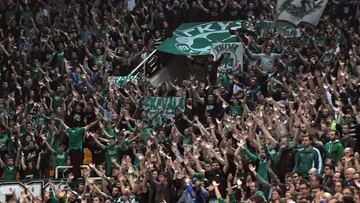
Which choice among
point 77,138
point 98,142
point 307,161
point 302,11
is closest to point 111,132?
point 98,142

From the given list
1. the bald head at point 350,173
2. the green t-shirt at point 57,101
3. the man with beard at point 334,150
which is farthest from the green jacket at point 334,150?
the green t-shirt at point 57,101

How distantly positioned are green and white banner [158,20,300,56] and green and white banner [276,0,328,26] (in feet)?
1.67

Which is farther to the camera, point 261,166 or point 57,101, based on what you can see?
point 57,101

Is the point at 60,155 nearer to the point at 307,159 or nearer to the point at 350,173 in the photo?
the point at 307,159

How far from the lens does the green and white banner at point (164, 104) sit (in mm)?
26514

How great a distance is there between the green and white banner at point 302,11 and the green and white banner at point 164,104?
424 centimetres

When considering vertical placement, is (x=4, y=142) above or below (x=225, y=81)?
below

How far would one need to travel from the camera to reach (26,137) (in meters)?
25.9

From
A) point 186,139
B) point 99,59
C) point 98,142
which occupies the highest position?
point 99,59

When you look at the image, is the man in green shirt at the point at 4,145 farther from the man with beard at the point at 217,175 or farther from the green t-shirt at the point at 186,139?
the man with beard at the point at 217,175

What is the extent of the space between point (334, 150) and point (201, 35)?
12100 mm

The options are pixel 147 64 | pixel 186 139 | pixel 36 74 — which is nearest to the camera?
pixel 186 139

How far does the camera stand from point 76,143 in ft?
82.9

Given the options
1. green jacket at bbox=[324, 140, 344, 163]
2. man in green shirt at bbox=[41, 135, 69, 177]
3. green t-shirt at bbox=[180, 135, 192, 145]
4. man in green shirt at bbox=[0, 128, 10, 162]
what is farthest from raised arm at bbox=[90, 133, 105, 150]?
green jacket at bbox=[324, 140, 344, 163]
